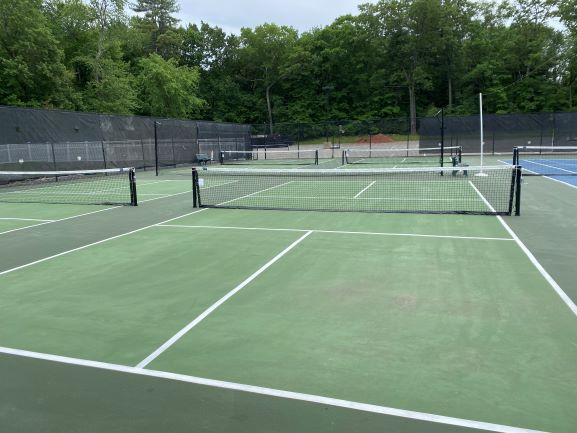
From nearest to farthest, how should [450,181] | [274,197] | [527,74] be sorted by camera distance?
[274,197] < [450,181] < [527,74]

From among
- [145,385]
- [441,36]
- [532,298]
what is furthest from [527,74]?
[145,385]

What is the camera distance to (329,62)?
64188 millimetres

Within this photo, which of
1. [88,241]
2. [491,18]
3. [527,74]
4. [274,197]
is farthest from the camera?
[491,18]

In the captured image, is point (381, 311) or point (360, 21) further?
point (360, 21)

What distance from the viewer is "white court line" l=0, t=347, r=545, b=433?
10.0 feet

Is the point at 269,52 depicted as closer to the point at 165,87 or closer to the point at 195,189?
the point at 165,87

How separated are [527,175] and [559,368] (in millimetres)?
16778

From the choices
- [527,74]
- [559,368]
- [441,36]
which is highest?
[441,36]

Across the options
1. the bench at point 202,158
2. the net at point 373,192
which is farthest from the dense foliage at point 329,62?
the net at point 373,192

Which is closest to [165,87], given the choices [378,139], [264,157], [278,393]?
[264,157]

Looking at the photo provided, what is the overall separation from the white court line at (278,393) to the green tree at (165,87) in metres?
45.7

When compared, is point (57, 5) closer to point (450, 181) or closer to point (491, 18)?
point (450, 181)

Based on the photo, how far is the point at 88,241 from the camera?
29.4ft

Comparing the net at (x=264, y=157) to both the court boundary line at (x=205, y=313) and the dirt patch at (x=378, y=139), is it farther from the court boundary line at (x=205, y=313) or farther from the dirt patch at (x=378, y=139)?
the court boundary line at (x=205, y=313)
